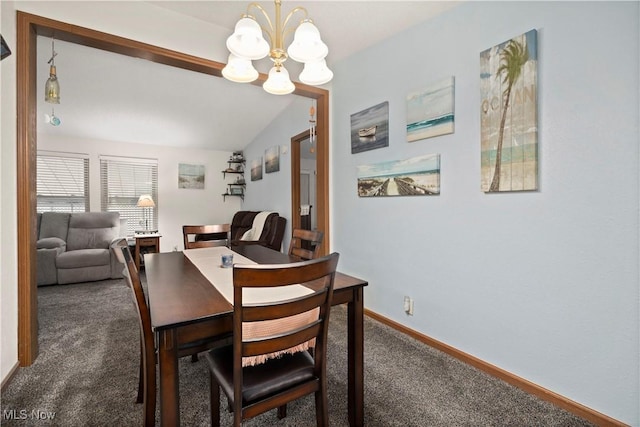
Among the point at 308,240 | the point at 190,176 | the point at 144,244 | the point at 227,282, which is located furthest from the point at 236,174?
the point at 227,282

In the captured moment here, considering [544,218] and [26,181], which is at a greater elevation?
[26,181]

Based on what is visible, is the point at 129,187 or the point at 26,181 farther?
the point at 129,187

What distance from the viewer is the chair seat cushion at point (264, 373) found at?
105cm

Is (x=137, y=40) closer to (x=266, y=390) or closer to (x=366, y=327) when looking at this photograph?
(x=266, y=390)

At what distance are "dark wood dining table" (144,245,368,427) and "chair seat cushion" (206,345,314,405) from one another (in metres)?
0.17

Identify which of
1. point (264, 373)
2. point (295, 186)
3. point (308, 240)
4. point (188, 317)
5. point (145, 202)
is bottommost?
point (264, 373)

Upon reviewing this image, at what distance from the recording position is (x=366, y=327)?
2.53 metres

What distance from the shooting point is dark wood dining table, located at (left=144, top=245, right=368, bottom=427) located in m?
0.95

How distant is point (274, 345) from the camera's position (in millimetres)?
1018

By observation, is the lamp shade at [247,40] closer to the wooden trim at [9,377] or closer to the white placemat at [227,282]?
the white placemat at [227,282]

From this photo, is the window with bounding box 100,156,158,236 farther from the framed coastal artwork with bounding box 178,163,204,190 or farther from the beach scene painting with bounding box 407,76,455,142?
the beach scene painting with bounding box 407,76,455,142

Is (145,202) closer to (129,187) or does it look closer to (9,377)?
(129,187)

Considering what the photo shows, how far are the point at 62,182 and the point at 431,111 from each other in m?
5.79

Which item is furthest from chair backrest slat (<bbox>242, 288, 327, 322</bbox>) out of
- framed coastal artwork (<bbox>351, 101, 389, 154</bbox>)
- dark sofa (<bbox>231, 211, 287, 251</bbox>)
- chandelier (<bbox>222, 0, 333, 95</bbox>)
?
dark sofa (<bbox>231, 211, 287, 251</bbox>)
